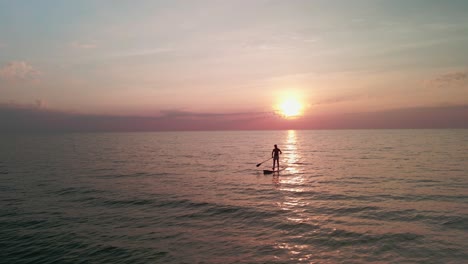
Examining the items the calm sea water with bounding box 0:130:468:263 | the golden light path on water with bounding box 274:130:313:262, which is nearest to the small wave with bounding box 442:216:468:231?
the calm sea water with bounding box 0:130:468:263

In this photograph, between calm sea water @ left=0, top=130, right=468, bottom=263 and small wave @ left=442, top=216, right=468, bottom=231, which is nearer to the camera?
calm sea water @ left=0, top=130, right=468, bottom=263

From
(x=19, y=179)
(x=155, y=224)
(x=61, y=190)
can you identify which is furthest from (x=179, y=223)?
(x=19, y=179)

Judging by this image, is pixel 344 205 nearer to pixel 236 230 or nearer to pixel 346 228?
pixel 346 228

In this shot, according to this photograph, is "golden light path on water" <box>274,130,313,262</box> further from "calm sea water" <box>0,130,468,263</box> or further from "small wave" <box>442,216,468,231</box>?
"small wave" <box>442,216,468,231</box>

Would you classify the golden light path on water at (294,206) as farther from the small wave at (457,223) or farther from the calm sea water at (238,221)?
the small wave at (457,223)

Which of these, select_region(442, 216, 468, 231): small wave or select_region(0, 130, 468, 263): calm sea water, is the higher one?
select_region(442, 216, 468, 231): small wave

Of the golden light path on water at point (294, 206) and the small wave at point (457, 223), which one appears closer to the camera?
the golden light path on water at point (294, 206)

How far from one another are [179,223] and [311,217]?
8218mm

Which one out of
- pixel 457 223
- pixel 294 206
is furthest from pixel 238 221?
pixel 457 223

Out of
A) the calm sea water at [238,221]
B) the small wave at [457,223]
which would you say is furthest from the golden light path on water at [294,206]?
the small wave at [457,223]

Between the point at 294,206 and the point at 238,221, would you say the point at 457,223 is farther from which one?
the point at 238,221

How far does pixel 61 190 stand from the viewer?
28.5 m

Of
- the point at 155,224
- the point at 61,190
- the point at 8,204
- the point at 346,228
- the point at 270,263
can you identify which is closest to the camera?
the point at 270,263

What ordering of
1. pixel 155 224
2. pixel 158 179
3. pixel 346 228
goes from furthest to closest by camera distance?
pixel 158 179 < pixel 155 224 < pixel 346 228
